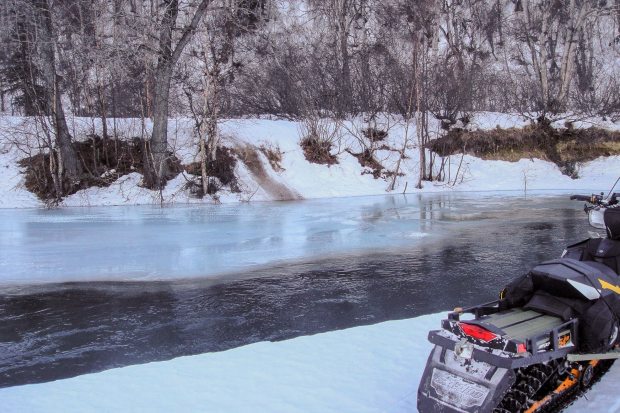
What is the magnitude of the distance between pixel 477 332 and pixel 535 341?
1.05ft

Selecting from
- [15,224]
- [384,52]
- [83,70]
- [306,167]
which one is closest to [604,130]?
[384,52]

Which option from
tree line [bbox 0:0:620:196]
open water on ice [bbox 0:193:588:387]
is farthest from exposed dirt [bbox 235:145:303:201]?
open water on ice [bbox 0:193:588:387]

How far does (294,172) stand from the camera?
2350 centimetres

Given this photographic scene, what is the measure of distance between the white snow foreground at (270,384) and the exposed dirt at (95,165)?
A: 16.8 m

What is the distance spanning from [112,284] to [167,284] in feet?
2.68

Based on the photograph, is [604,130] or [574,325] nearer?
[574,325]

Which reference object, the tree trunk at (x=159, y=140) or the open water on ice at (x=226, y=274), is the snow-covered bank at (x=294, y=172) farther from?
the open water on ice at (x=226, y=274)

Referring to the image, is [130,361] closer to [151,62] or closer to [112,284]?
[112,284]

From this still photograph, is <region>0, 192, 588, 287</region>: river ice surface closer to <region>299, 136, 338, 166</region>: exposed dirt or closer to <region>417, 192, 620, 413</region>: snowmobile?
<region>299, 136, 338, 166</region>: exposed dirt

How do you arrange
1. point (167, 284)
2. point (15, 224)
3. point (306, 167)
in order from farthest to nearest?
point (306, 167), point (15, 224), point (167, 284)

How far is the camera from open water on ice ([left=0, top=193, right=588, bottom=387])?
19.0ft

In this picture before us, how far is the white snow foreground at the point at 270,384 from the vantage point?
380cm

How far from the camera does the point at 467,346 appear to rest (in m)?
3.28

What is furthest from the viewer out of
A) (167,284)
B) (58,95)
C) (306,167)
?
(306,167)
